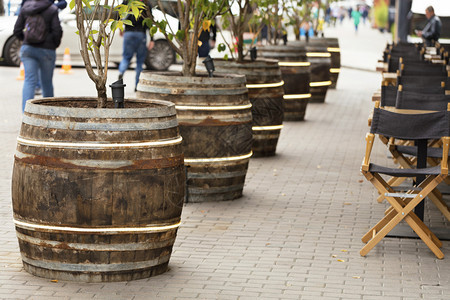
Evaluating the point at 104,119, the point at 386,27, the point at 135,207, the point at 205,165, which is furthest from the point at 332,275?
the point at 386,27

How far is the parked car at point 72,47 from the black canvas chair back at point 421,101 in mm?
15463

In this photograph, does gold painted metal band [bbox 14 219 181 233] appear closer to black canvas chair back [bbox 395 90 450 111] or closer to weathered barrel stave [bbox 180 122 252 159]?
weathered barrel stave [bbox 180 122 252 159]

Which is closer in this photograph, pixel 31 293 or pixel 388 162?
pixel 31 293

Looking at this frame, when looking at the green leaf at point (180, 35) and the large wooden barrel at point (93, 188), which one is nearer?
the large wooden barrel at point (93, 188)

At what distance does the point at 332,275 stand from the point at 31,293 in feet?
6.67

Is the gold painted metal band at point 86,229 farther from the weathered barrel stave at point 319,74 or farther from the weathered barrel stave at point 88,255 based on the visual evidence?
the weathered barrel stave at point 319,74

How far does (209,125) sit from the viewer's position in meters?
8.53

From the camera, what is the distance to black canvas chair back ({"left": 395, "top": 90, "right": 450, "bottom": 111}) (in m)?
8.13

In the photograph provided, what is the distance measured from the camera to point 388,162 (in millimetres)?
11492

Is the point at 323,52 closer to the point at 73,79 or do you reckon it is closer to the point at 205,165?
the point at 73,79

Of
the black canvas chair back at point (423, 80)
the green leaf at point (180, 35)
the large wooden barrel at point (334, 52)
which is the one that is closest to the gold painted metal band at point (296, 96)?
the black canvas chair back at point (423, 80)

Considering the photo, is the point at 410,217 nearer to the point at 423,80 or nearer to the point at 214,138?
the point at 214,138

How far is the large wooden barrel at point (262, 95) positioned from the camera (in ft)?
36.3

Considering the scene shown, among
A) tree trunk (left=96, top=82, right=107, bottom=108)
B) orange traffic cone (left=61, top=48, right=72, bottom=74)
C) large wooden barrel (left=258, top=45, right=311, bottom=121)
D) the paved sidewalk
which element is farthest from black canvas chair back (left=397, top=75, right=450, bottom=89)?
orange traffic cone (left=61, top=48, right=72, bottom=74)
